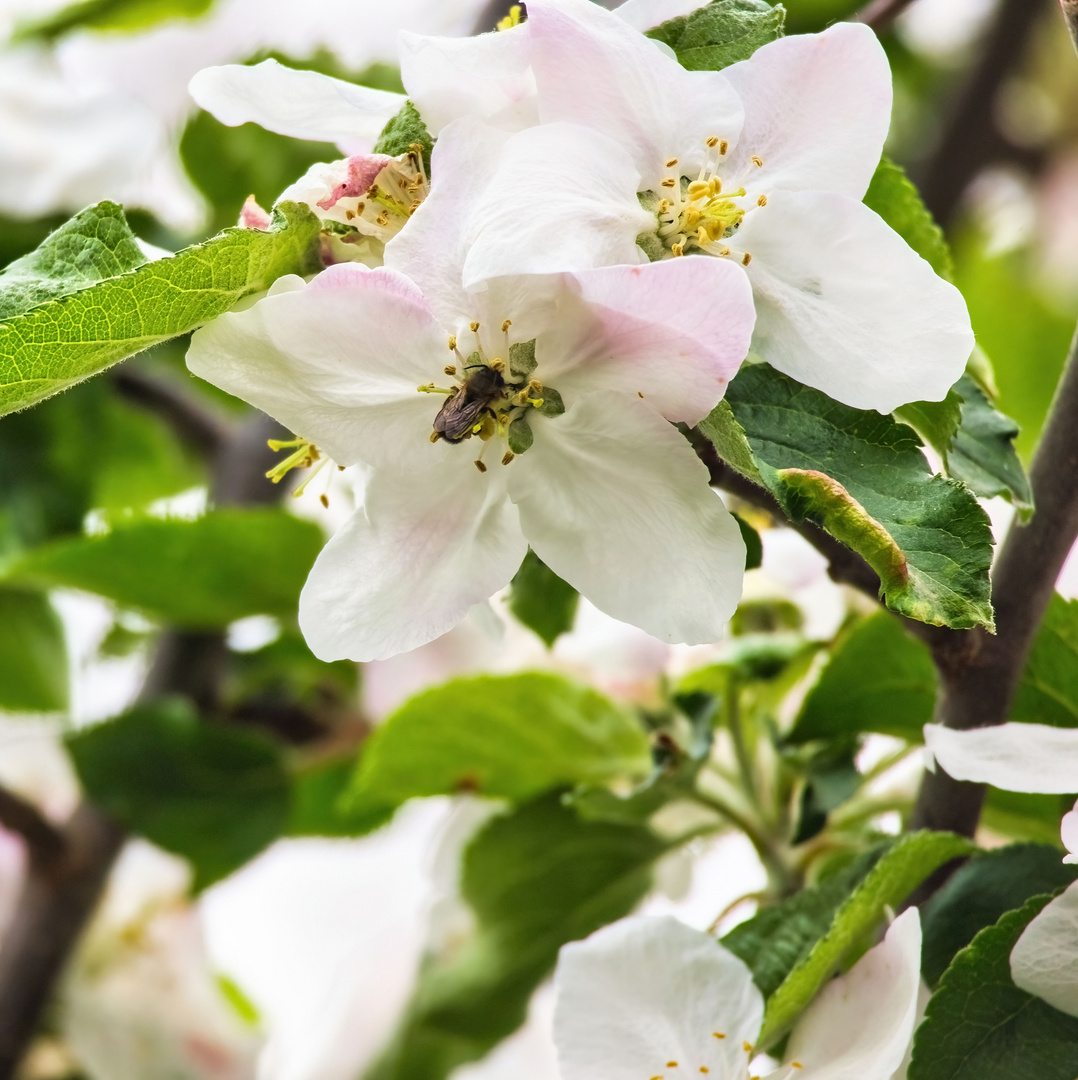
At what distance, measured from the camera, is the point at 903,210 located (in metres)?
0.29

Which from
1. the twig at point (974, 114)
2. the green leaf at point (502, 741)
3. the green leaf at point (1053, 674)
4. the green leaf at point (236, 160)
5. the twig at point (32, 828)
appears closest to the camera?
the green leaf at point (1053, 674)

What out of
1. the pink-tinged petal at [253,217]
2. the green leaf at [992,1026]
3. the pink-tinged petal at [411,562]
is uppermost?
the pink-tinged petal at [253,217]

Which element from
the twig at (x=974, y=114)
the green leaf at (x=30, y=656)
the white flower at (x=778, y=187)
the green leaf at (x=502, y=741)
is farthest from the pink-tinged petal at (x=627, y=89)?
the twig at (x=974, y=114)

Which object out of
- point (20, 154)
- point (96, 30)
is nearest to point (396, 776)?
point (20, 154)

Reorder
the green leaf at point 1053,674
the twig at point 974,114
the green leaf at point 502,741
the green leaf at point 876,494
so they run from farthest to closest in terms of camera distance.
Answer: the twig at point 974,114
the green leaf at point 502,741
the green leaf at point 1053,674
the green leaf at point 876,494

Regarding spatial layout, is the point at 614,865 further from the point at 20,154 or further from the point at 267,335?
the point at 20,154

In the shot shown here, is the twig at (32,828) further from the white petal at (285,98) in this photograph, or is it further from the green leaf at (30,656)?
the white petal at (285,98)

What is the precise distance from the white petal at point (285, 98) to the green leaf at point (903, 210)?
0.36ft

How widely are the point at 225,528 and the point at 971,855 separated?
1.04ft

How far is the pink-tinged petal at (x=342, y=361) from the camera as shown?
9.2 inches

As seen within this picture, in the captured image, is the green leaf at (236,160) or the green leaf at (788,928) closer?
the green leaf at (788,928)

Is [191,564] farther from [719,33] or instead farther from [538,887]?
[719,33]

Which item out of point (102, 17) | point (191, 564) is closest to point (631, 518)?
point (191, 564)

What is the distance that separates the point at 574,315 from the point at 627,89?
46mm
